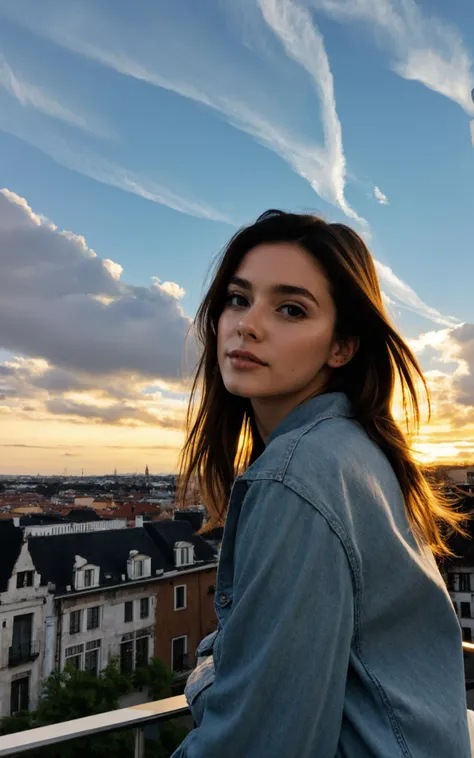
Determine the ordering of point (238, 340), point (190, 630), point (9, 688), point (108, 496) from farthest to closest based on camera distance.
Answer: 1. point (190, 630)
2. point (108, 496)
3. point (9, 688)
4. point (238, 340)

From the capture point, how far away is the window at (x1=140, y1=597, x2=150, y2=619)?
18.8 feet

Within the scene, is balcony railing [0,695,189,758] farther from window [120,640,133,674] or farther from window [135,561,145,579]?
window [120,640,133,674]

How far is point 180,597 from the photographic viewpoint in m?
6.06

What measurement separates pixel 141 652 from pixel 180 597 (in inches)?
26.5

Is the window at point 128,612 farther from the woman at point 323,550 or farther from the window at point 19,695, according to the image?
the woman at point 323,550

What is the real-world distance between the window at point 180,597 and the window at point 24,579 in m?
1.70

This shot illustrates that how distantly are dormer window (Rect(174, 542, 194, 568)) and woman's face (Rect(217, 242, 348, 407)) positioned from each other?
5.78 meters

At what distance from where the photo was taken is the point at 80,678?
5.00m

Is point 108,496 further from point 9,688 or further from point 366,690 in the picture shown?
point 366,690

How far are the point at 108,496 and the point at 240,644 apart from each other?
5.35m

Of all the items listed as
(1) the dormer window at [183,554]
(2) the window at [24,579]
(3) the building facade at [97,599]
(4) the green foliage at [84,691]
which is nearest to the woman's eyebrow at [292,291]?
(3) the building facade at [97,599]

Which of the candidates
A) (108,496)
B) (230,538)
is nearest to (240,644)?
(230,538)

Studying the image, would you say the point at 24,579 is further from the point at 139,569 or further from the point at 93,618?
the point at 139,569

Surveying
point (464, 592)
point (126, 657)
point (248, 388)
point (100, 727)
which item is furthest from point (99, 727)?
point (464, 592)
